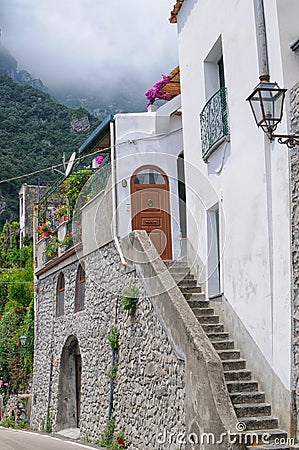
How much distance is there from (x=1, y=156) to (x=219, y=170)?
37932mm

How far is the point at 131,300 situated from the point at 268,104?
5412mm

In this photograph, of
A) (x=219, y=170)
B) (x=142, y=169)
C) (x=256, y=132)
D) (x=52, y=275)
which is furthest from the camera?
(x=52, y=275)

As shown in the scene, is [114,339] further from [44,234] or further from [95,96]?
[95,96]

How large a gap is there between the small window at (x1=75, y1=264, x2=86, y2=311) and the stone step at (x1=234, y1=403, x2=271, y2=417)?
7197 millimetres

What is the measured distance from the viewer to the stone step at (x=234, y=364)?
884 cm

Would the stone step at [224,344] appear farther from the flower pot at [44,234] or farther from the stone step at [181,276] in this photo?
the flower pot at [44,234]

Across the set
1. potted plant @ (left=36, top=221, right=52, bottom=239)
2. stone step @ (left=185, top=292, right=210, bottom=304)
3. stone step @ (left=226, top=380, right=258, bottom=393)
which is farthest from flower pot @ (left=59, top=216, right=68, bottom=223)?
stone step @ (left=226, top=380, right=258, bottom=393)

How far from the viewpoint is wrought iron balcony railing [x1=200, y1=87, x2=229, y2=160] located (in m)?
9.79

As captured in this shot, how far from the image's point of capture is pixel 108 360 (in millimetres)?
12328

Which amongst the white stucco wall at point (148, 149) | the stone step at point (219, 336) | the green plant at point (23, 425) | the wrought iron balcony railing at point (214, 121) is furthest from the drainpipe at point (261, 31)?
the green plant at point (23, 425)

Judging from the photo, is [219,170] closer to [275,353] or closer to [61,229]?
[275,353]

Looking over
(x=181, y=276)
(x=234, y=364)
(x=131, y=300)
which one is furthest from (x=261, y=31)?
(x=131, y=300)

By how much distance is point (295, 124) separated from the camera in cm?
754

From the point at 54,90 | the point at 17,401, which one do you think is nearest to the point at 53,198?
the point at 17,401
